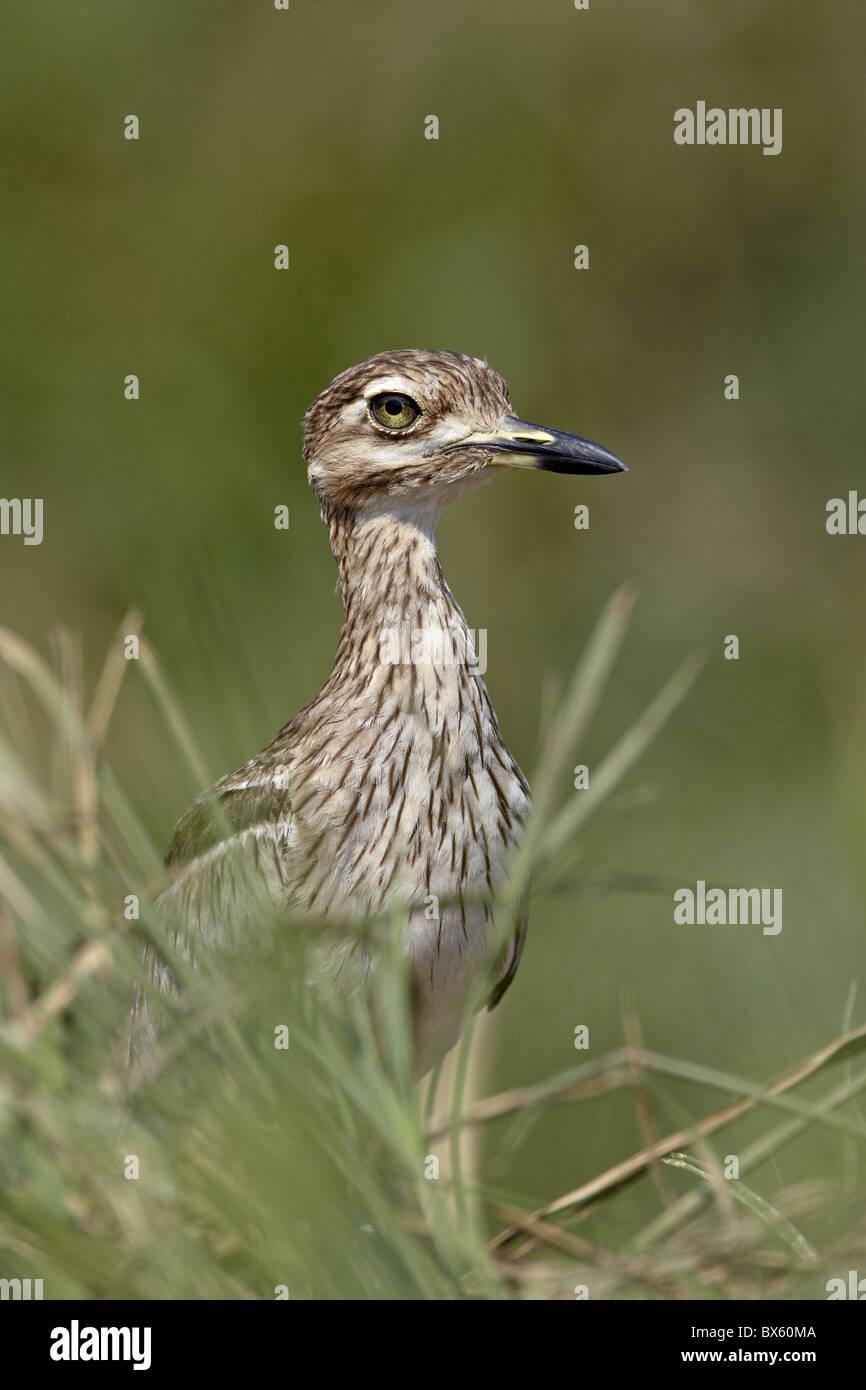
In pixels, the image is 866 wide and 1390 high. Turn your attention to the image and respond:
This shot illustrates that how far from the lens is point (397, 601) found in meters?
3.32

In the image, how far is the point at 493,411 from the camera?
3314mm

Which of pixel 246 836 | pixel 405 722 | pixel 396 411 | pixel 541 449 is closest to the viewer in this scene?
pixel 246 836

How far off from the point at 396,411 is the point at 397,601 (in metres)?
0.42

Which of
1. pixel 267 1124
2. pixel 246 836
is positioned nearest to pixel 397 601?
pixel 246 836

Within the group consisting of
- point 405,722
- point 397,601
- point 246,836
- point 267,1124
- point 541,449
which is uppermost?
point 541,449

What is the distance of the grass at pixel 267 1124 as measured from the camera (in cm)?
98

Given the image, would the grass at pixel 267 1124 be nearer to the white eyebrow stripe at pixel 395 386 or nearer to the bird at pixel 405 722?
the bird at pixel 405 722

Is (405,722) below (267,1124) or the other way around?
the other way around

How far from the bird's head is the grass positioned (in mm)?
2163

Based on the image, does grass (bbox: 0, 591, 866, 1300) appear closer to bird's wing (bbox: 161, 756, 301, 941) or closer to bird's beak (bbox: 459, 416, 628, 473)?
bird's wing (bbox: 161, 756, 301, 941)

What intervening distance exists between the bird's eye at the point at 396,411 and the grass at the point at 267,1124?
222cm

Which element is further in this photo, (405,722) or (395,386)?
(395,386)

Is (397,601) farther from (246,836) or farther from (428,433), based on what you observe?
(246,836)

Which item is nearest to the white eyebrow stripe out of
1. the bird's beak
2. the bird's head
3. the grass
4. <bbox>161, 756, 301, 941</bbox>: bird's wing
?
the bird's head
